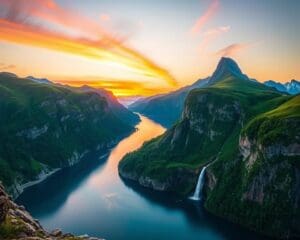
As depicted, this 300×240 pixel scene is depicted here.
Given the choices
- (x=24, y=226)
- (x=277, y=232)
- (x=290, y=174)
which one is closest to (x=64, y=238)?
(x=24, y=226)

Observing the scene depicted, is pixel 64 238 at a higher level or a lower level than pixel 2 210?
lower

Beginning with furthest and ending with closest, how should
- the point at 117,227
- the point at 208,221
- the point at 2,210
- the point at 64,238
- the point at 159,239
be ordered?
the point at 208,221 < the point at 117,227 < the point at 159,239 < the point at 64,238 < the point at 2,210

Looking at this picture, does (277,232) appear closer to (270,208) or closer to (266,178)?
(270,208)

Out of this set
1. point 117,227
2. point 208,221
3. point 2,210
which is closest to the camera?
point 2,210

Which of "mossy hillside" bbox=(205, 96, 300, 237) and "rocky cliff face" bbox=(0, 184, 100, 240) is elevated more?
"rocky cliff face" bbox=(0, 184, 100, 240)

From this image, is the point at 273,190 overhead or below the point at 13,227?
below

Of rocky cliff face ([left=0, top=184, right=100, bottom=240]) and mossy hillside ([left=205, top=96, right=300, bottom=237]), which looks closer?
rocky cliff face ([left=0, top=184, right=100, bottom=240])

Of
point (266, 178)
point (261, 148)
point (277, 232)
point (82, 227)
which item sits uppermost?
point (261, 148)

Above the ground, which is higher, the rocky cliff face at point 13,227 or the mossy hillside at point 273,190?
the rocky cliff face at point 13,227

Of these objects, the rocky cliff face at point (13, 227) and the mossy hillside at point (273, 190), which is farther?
the mossy hillside at point (273, 190)

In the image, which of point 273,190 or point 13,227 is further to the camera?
point 273,190

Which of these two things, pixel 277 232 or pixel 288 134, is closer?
pixel 277 232
